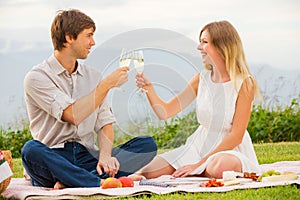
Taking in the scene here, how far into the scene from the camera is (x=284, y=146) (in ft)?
22.2

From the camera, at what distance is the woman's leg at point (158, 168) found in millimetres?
4438

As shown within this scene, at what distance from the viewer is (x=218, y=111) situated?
14.4 ft

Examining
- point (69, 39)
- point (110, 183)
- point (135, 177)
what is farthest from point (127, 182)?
point (69, 39)

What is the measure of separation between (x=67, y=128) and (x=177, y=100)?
78cm

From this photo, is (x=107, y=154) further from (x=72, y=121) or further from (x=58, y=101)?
(x=58, y=101)

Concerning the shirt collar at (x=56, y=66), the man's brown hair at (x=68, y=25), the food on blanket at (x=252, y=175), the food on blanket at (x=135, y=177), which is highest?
the man's brown hair at (x=68, y=25)

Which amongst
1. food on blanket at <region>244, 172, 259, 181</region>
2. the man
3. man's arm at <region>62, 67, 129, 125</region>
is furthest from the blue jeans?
food on blanket at <region>244, 172, 259, 181</region>

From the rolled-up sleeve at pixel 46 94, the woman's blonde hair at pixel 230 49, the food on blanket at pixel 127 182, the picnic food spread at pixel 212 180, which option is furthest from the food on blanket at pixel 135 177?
the woman's blonde hair at pixel 230 49

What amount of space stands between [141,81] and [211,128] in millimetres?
710

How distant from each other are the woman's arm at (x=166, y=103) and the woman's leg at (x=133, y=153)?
0.81 ft

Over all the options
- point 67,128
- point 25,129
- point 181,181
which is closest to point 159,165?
point 181,181

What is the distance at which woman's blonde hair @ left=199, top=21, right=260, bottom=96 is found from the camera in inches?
174

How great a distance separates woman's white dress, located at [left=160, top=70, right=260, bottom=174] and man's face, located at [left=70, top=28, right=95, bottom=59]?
852mm

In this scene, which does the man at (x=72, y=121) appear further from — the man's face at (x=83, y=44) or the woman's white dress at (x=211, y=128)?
the woman's white dress at (x=211, y=128)
